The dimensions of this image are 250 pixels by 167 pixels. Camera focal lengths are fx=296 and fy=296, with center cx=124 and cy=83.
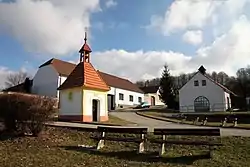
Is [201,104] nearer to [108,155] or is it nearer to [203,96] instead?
[203,96]

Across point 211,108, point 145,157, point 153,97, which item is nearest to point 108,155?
point 145,157

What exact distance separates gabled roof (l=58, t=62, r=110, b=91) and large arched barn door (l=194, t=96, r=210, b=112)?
21072 mm

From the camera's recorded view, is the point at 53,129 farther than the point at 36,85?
No

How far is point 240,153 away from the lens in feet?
36.3

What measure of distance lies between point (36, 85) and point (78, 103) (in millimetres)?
27435

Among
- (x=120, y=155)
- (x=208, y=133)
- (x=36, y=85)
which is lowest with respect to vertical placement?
(x=120, y=155)

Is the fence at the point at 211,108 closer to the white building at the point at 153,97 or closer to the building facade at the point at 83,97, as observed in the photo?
the building facade at the point at 83,97

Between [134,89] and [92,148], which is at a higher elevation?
[134,89]

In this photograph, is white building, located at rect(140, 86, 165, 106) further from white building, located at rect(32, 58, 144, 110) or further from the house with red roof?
white building, located at rect(32, 58, 144, 110)

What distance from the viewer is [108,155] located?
11.2 m

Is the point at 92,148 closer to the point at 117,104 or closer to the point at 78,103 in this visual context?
the point at 78,103

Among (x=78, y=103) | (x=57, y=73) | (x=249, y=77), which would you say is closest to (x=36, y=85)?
(x=57, y=73)

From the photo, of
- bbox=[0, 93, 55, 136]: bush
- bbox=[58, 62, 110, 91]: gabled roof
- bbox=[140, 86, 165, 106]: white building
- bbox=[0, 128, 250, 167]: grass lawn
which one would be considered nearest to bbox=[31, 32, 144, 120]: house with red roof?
bbox=[58, 62, 110, 91]: gabled roof

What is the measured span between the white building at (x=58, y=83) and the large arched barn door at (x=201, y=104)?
16351 millimetres
